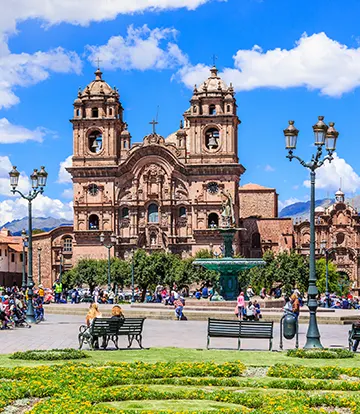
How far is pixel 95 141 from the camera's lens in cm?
7512

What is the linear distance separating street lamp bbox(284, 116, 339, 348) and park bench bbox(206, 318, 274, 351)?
947 millimetres

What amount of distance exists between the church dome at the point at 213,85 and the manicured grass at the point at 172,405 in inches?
2421

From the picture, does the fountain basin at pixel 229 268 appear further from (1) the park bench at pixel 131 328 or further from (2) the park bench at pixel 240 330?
(2) the park bench at pixel 240 330

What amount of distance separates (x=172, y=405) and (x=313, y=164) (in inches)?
366

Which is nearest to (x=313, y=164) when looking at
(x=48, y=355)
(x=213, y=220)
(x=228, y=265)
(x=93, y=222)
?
(x=48, y=355)

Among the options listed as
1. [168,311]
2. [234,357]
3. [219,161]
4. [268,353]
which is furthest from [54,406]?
[219,161]

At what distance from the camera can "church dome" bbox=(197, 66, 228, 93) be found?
72.4 metres

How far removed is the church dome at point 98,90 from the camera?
7469 cm

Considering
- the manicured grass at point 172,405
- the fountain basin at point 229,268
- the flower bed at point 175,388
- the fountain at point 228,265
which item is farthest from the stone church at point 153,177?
the manicured grass at point 172,405

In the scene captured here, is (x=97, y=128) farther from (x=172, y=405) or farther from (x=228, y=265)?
(x=172, y=405)

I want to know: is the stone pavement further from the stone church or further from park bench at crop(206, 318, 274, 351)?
the stone church

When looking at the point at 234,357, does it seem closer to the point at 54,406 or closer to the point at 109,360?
the point at 109,360

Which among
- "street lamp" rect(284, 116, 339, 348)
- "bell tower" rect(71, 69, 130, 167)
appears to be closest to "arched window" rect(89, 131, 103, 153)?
"bell tower" rect(71, 69, 130, 167)

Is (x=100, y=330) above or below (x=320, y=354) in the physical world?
above
